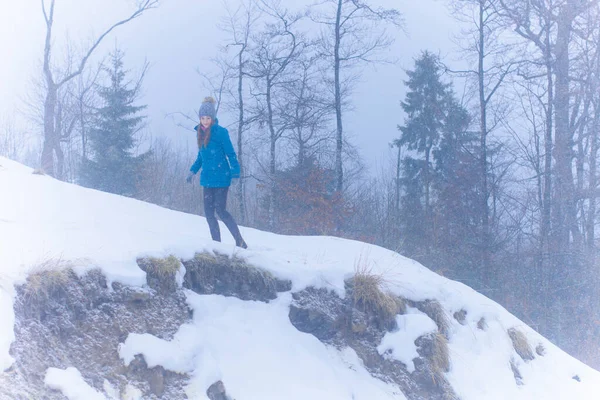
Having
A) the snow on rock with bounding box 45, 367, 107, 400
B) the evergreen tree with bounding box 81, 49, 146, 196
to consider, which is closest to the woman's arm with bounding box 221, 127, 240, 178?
the snow on rock with bounding box 45, 367, 107, 400

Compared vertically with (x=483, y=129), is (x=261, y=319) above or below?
below

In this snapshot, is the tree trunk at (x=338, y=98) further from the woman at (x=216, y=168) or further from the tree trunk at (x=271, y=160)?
the woman at (x=216, y=168)

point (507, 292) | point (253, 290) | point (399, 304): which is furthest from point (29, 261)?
point (507, 292)

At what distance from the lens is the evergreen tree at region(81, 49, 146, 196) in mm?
27812

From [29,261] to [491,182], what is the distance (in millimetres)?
19951

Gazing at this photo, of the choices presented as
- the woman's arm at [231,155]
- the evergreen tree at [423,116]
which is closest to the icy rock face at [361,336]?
the woman's arm at [231,155]

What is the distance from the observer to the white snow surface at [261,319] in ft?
14.9

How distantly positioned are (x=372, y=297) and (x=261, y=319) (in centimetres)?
123

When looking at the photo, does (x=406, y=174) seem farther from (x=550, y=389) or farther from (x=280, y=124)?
(x=550, y=389)

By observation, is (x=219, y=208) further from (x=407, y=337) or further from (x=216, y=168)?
(x=407, y=337)

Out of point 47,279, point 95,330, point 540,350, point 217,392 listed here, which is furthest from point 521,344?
point 47,279

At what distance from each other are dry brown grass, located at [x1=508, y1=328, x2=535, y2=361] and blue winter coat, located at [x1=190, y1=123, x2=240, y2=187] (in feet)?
12.9

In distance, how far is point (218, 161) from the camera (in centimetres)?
642

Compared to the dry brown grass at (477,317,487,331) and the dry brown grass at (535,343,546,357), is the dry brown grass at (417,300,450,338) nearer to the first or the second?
the dry brown grass at (477,317,487,331)
